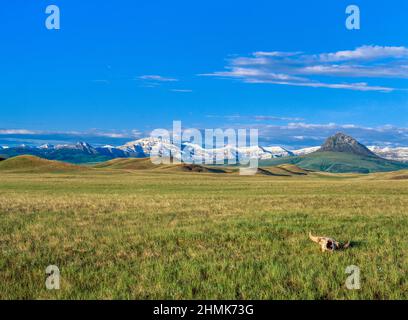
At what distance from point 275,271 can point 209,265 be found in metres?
2.01

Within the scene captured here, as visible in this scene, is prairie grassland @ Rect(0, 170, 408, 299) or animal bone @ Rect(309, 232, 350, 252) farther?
animal bone @ Rect(309, 232, 350, 252)

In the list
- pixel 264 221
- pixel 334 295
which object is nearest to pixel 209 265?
pixel 334 295

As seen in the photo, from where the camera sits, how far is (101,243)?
15852 mm

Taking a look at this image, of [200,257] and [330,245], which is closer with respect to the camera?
[200,257]

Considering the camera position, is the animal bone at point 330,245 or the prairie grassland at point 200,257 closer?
the prairie grassland at point 200,257

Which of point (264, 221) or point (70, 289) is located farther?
point (264, 221)

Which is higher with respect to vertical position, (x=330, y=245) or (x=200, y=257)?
(x=330, y=245)

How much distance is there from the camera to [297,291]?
985cm

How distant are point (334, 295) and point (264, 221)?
11735mm
